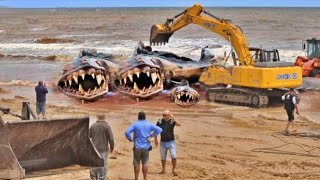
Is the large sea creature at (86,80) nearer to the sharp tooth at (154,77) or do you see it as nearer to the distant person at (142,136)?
the sharp tooth at (154,77)

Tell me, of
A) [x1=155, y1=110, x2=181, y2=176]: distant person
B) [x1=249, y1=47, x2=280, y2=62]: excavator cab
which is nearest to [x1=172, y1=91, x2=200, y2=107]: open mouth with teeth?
[x1=249, y1=47, x2=280, y2=62]: excavator cab

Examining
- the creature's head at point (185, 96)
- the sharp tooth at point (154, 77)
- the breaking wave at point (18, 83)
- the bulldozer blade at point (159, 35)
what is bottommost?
the creature's head at point (185, 96)

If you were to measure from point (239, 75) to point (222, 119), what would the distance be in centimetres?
285

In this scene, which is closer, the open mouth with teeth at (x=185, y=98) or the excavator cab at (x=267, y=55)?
the excavator cab at (x=267, y=55)

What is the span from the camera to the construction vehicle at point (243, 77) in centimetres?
1828

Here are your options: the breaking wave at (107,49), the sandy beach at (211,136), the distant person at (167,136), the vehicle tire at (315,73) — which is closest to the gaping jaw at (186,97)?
the sandy beach at (211,136)

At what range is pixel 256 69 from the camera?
18312 mm

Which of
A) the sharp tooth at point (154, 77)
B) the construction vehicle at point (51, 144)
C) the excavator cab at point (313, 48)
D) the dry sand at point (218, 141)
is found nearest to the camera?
the construction vehicle at point (51, 144)

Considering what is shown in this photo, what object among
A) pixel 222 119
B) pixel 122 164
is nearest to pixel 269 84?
pixel 222 119

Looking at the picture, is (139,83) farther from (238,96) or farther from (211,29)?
(238,96)

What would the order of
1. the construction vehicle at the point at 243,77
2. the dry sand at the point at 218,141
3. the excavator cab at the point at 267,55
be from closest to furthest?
the dry sand at the point at 218,141 → the construction vehicle at the point at 243,77 → the excavator cab at the point at 267,55

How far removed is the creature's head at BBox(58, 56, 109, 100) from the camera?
20781 millimetres

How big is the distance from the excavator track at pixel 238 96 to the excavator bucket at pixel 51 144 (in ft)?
33.1

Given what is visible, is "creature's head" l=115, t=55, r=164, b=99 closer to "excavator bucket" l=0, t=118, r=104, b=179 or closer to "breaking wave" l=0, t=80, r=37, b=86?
"breaking wave" l=0, t=80, r=37, b=86
